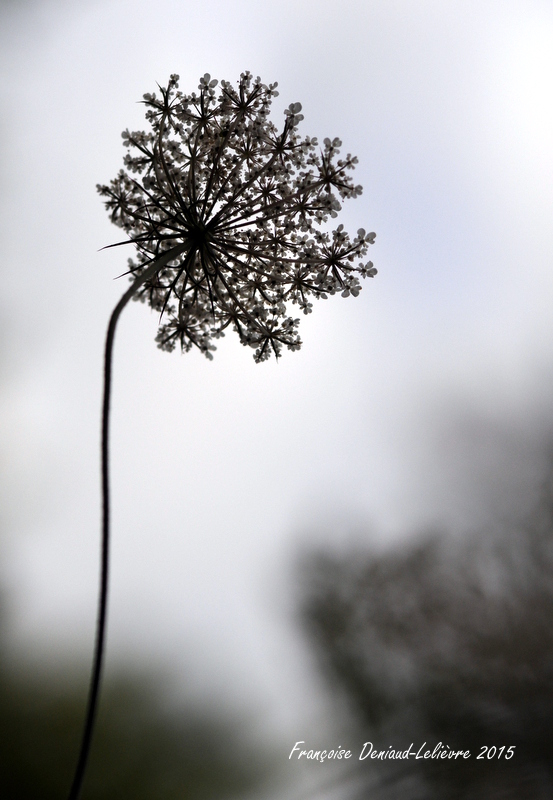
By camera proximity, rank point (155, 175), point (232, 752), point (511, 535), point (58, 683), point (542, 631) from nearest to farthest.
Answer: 1. point (155, 175)
2. point (542, 631)
3. point (511, 535)
4. point (232, 752)
5. point (58, 683)

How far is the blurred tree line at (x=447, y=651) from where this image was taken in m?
2.96

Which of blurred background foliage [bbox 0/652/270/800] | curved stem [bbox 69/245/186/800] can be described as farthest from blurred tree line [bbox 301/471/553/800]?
curved stem [bbox 69/245/186/800]

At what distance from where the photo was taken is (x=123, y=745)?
5.03 m

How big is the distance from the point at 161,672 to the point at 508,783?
4321 millimetres

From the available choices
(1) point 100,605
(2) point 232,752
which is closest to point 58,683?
(2) point 232,752

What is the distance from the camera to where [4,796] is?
448 centimetres

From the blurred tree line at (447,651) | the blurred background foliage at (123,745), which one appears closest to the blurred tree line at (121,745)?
the blurred background foliage at (123,745)

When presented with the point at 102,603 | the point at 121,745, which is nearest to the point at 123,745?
the point at 121,745

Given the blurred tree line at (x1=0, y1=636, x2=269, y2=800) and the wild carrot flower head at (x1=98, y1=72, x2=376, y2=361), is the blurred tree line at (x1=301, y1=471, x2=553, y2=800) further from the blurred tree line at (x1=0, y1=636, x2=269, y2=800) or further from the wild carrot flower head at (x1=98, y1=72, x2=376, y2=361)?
the wild carrot flower head at (x1=98, y1=72, x2=376, y2=361)

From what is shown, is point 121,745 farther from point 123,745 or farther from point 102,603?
point 102,603

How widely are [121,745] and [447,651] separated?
3733mm

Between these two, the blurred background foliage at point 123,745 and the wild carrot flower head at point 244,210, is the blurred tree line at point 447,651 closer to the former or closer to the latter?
the blurred background foliage at point 123,745

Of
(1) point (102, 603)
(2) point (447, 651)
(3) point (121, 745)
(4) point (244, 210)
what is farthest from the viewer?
(3) point (121, 745)

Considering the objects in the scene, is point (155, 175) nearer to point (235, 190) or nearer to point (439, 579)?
point (235, 190)
